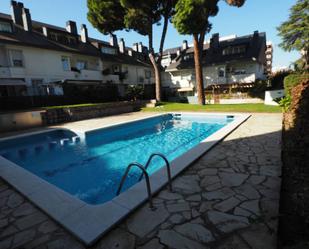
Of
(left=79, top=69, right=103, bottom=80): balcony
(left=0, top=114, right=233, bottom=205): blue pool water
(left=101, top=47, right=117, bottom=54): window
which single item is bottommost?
(left=0, top=114, right=233, bottom=205): blue pool water

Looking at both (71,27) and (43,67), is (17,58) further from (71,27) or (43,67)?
(71,27)

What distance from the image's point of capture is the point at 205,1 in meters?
15.0

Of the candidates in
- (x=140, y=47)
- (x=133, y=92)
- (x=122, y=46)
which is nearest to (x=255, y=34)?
(x=140, y=47)

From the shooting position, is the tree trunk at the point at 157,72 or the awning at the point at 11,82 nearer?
the awning at the point at 11,82

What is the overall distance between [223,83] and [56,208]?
96.7 feet

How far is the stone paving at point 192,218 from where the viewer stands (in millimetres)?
2527

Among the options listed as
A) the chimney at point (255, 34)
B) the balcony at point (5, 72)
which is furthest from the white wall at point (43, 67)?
the chimney at point (255, 34)

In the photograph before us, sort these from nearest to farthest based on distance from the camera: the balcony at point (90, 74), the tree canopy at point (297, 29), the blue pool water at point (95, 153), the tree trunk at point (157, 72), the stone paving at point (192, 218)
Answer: the stone paving at point (192, 218), the blue pool water at point (95, 153), the tree canopy at point (297, 29), the tree trunk at point (157, 72), the balcony at point (90, 74)

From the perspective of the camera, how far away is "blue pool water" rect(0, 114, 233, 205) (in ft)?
18.5

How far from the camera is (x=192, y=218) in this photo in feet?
9.72

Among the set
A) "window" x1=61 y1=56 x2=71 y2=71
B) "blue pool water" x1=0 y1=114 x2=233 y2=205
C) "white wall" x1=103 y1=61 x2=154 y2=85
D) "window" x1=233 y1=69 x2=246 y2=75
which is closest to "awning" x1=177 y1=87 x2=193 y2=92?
"white wall" x1=103 y1=61 x2=154 y2=85

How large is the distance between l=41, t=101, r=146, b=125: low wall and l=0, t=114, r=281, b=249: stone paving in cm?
1102

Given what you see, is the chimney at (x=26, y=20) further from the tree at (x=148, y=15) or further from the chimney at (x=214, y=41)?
the chimney at (x=214, y=41)

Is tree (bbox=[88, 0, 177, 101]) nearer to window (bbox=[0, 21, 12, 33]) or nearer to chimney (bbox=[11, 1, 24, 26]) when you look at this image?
chimney (bbox=[11, 1, 24, 26])
